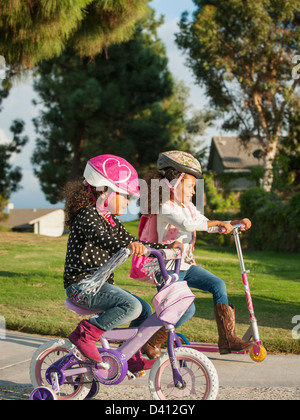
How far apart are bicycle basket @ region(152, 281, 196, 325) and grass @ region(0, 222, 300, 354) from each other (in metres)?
2.14

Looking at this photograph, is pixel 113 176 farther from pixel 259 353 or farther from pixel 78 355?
pixel 259 353

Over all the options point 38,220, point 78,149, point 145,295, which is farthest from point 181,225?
point 38,220

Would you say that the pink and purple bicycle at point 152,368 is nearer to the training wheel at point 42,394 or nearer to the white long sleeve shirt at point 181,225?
the training wheel at point 42,394

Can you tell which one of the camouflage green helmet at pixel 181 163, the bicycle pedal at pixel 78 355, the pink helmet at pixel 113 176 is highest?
the camouflage green helmet at pixel 181 163

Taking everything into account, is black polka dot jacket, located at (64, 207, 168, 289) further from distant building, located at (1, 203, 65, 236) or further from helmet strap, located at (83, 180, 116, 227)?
distant building, located at (1, 203, 65, 236)

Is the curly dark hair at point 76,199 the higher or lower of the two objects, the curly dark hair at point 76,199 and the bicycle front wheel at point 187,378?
the higher

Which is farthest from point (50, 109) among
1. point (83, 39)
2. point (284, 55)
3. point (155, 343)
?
point (155, 343)

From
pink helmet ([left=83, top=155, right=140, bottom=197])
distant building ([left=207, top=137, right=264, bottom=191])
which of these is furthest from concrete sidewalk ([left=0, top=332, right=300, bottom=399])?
distant building ([left=207, top=137, right=264, bottom=191])

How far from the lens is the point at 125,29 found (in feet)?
36.8

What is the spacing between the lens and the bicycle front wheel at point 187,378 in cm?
304

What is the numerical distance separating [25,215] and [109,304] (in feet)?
200

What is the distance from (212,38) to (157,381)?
1017 inches

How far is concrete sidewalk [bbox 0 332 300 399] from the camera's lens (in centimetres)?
379

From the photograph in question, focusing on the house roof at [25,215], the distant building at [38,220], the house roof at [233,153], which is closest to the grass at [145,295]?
the house roof at [233,153]
